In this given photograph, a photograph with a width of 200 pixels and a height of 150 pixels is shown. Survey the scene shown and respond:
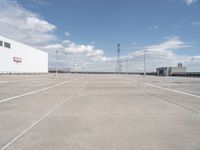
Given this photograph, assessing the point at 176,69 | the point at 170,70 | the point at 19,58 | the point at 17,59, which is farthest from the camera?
the point at 176,69

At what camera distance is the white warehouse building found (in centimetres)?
6348

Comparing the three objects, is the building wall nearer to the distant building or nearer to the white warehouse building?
the distant building

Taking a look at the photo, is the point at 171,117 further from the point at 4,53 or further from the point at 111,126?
the point at 4,53

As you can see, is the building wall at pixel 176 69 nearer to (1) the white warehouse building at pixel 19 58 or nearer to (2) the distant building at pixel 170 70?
(2) the distant building at pixel 170 70

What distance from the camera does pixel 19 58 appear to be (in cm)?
7506

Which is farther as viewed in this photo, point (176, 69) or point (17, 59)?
point (176, 69)

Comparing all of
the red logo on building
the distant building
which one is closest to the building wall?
the distant building

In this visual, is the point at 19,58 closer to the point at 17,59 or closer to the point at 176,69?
the point at 17,59

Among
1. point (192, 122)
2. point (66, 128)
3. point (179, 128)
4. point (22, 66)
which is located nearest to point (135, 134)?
point (179, 128)

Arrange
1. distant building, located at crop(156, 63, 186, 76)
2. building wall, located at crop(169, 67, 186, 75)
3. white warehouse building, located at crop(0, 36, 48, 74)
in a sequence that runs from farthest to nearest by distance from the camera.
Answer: building wall, located at crop(169, 67, 186, 75)
distant building, located at crop(156, 63, 186, 76)
white warehouse building, located at crop(0, 36, 48, 74)

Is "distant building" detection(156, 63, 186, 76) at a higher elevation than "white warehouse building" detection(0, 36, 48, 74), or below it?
below

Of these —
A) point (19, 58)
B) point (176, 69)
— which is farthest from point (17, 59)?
point (176, 69)

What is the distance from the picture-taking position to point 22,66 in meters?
78.1

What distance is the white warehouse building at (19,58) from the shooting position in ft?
208
